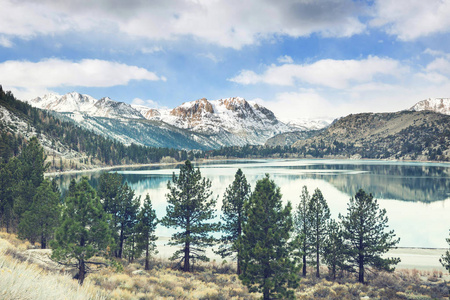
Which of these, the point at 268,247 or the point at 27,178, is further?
the point at 27,178

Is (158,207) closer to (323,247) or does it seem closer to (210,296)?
(323,247)

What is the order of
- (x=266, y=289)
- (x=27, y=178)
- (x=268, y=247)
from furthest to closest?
(x=27, y=178), (x=268, y=247), (x=266, y=289)

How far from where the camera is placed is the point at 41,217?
126 ft

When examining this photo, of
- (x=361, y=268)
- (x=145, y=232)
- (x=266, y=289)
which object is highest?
(x=145, y=232)

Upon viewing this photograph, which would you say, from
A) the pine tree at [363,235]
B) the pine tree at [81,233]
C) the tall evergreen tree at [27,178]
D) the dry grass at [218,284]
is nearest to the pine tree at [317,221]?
the pine tree at [363,235]

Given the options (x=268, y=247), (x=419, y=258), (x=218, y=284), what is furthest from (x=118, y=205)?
(x=419, y=258)

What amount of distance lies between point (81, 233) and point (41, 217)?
1920 cm

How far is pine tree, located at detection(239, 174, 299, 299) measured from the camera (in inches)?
953

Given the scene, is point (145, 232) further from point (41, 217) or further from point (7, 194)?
point (7, 194)

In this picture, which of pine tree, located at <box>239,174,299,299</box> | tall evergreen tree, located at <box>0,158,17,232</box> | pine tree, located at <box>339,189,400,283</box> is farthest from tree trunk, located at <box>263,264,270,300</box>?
tall evergreen tree, located at <box>0,158,17,232</box>

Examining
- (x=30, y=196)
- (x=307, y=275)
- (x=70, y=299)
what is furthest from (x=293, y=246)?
(x=30, y=196)

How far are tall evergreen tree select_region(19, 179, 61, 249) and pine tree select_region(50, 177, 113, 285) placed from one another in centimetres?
1534

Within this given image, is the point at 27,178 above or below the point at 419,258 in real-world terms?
above

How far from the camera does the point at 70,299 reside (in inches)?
289
